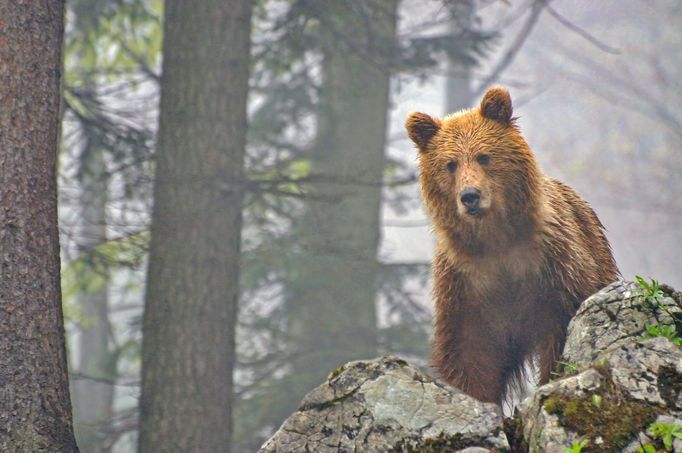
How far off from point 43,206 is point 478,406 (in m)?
2.33

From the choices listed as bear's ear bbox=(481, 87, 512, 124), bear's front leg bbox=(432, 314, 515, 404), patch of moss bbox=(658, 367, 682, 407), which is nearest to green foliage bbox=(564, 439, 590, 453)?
patch of moss bbox=(658, 367, 682, 407)

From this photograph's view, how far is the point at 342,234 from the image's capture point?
11.1 metres

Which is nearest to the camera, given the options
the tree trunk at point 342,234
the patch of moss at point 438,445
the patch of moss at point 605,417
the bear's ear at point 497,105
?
the patch of moss at point 605,417

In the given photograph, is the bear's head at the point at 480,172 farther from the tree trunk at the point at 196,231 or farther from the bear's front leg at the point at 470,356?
the tree trunk at the point at 196,231

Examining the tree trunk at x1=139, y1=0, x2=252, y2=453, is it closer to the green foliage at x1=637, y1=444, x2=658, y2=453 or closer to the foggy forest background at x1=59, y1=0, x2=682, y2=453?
the foggy forest background at x1=59, y1=0, x2=682, y2=453

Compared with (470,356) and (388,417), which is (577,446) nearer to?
(388,417)

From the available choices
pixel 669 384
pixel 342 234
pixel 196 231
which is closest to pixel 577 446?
pixel 669 384

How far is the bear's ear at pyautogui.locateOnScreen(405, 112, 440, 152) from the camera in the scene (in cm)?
438

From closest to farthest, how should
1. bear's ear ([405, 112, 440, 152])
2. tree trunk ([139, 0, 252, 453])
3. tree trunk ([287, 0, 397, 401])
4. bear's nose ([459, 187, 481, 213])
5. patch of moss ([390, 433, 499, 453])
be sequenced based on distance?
patch of moss ([390, 433, 499, 453]), bear's nose ([459, 187, 481, 213]), bear's ear ([405, 112, 440, 152]), tree trunk ([139, 0, 252, 453]), tree trunk ([287, 0, 397, 401])

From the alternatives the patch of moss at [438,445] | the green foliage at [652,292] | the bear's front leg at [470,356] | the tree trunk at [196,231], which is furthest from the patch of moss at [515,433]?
the tree trunk at [196,231]

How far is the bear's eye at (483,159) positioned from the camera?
418 cm

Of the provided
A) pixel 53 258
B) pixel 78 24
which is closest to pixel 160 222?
pixel 53 258

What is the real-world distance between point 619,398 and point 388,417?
89cm

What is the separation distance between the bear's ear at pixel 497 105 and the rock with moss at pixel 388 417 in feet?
5.00
